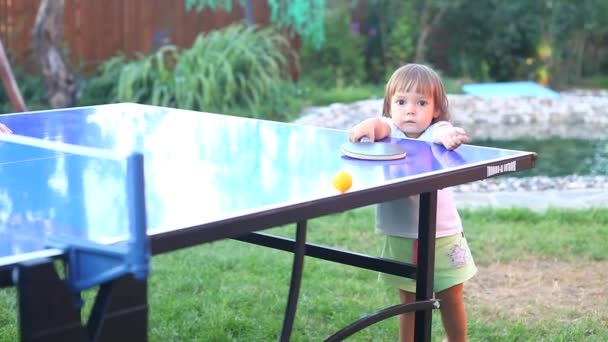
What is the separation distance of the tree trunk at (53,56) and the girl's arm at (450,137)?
6.79m

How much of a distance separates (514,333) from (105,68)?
7.08 metres

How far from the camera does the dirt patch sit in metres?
4.27

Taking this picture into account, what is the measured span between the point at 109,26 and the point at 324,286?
281 inches

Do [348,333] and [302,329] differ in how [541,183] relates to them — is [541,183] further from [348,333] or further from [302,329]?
[348,333]

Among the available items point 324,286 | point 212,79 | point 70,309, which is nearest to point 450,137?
point 70,309

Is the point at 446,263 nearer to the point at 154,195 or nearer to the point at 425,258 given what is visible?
the point at 425,258

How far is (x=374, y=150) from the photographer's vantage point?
277cm

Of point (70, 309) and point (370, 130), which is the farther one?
point (370, 130)

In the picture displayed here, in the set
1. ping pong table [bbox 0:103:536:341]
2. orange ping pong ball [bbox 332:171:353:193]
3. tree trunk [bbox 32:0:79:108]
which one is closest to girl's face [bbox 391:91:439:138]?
ping pong table [bbox 0:103:536:341]

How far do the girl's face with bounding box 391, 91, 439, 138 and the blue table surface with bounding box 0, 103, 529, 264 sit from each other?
0.26m

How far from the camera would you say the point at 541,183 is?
7.66 metres

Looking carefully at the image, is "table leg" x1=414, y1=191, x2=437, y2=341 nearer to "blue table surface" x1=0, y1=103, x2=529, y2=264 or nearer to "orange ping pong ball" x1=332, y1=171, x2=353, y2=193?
"blue table surface" x1=0, y1=103, x2=529, y2=264

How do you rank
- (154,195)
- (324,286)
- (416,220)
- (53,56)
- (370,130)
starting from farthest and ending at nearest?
(53,56), (324,286), (416,220), (370,130), (154,195)

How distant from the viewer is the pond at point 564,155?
8586 mm
